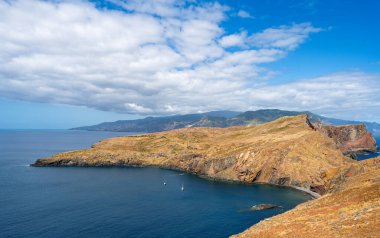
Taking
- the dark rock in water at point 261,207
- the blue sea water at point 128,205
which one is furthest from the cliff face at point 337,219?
the dark rock in water at point 261,207

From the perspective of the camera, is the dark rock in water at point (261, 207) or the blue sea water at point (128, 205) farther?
the dark rock in water at point (261, 207)

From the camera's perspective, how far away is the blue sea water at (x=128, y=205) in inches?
3718

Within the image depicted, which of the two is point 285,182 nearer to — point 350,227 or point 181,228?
point 181,228

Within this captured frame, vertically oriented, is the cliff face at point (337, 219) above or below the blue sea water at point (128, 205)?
above

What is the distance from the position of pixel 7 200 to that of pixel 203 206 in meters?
82.8

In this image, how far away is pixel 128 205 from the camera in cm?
12325

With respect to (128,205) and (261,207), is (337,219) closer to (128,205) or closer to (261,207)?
(261,207)

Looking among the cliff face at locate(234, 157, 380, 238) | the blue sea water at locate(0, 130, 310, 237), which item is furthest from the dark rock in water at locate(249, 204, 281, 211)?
the cliff face at locate(234, 157, 380, 238)

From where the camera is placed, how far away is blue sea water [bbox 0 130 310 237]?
94438mm

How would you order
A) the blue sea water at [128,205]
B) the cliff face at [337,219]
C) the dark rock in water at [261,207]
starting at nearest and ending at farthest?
the cliff face at [337,219]
the blue sea water at [128,205]
the dark rock in water at [261,207]

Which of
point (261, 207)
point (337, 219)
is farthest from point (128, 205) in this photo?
point (337, 219)

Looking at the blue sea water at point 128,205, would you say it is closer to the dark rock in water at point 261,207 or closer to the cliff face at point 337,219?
the dark rock in water at point 261,207

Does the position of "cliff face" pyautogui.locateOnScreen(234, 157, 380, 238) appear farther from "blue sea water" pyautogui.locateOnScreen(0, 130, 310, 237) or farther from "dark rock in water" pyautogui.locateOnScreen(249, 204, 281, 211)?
"dark rock in water" pyautogui.locateOnScreen(249, 204, 281, 211)

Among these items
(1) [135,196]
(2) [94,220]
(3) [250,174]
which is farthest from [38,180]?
(3) [250,174]
